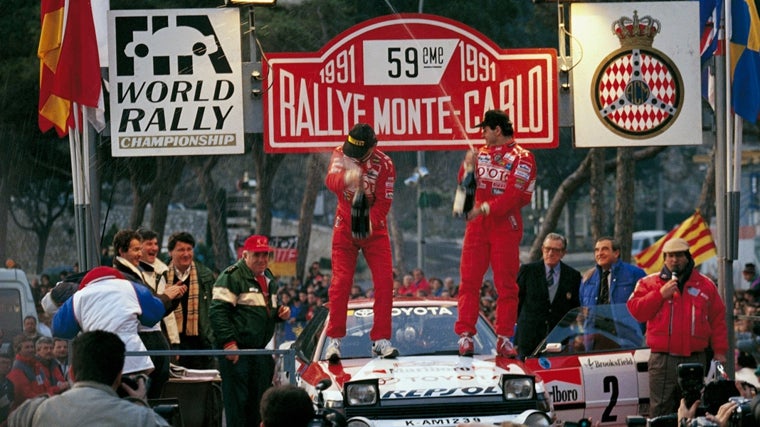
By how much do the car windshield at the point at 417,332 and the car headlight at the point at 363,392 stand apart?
1.22 metres

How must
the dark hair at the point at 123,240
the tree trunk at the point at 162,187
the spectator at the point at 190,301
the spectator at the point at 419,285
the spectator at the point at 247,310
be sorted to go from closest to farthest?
1. the dark hair at the point at 123,240
2. the spectator at the point at 247,310
3. the spectator at the point at 190,301
4. the spectator at the point at 419,285
5. the tree trunk at the point at 162,187

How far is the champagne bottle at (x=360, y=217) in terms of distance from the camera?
1047 centimetres

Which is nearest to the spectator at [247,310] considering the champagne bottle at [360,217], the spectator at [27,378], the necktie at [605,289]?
the champagne bottle at [360,217]

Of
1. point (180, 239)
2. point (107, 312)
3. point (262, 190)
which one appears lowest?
point (107, 312)

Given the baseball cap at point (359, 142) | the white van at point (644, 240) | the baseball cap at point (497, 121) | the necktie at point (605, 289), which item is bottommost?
the white van at point (644, 240)

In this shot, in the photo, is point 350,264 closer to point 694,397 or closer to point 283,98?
point 283,98

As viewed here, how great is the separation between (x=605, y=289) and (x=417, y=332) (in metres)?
2.22

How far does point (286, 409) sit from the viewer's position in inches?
222

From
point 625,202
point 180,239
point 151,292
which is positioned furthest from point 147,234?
point 625,202

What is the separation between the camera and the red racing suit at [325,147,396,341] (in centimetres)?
1058

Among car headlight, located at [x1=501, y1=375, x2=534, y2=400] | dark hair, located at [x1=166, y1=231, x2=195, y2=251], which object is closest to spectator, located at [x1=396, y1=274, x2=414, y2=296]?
dark hair, located at [x1=166, y1=231, x2=195, y2=251]

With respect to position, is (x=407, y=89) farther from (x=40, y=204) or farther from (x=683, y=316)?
(x=40, y=204)

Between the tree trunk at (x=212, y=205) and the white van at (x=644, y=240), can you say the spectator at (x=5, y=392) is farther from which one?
the white van at (x=644, y=240)

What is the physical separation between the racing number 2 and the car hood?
991 millimetres
